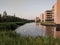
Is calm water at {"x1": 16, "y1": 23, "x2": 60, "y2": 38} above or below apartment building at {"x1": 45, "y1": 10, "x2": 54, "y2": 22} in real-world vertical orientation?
below

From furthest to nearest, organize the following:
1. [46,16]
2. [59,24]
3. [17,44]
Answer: [46,16] < [59,24] < [17,44]

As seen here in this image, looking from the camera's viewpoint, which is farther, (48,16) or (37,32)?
(48,16)

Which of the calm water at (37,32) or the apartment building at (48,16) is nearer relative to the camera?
the calm water at (37,32)

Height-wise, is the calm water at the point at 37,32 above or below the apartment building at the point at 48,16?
below

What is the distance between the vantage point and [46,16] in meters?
72.8

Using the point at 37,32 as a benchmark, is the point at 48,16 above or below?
above

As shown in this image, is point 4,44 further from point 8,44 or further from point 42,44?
point 42,44

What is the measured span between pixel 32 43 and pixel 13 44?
23.6 inches

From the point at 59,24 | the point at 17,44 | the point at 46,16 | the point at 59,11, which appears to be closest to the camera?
the point at 17,44

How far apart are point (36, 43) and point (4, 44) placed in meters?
0.96

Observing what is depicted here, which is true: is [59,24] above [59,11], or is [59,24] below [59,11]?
below

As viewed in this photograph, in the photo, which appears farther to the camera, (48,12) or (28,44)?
(48,12)

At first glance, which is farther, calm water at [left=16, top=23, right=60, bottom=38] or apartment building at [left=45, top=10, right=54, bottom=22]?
apartment building at [left=45, top=10, right=54, bottom=22]

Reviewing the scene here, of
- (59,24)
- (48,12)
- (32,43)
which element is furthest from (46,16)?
(32,43)
